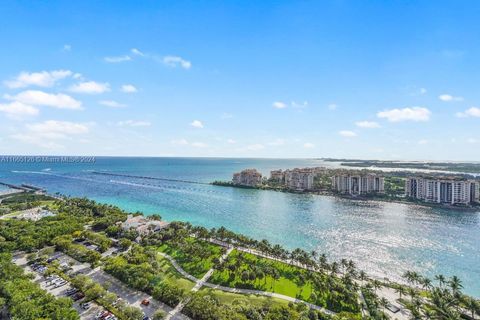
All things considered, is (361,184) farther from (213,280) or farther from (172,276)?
(172,276)

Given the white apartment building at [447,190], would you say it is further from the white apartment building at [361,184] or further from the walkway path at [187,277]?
the walkway path at [187,277]

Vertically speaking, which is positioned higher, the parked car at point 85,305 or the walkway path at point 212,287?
the parked car at point 85,305

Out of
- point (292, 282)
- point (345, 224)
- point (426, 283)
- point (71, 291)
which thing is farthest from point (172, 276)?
point (345, 224)

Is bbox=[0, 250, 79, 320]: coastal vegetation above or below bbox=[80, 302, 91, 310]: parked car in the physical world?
above

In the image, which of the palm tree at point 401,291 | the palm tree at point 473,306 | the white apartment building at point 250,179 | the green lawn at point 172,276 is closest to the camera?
the palm tree at point 473,306

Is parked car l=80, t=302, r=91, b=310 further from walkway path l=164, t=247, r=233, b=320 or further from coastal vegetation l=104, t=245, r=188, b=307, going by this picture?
walkway path l=164, t=247, r=233, b=320

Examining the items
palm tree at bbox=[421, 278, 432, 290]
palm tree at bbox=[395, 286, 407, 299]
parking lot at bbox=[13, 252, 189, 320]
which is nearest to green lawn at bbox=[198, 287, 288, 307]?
parking lot at bbox=[13, 252, 189, 320]

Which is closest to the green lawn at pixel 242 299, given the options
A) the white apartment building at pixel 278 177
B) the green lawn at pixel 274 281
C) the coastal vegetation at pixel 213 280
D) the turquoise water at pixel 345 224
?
the coastal vegetation at pixel 213 280

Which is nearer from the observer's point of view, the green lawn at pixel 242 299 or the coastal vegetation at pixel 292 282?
the green lawn at pixel 242 299
